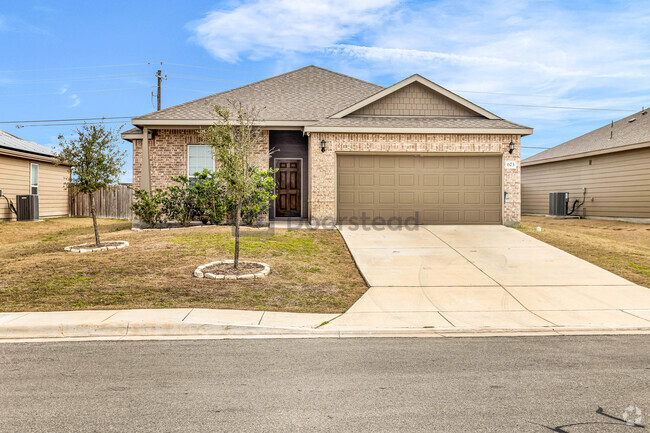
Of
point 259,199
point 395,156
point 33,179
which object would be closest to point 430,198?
point 395,156

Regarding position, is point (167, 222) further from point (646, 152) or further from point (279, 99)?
point (646, 152)

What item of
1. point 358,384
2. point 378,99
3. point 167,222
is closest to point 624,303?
point 358,384

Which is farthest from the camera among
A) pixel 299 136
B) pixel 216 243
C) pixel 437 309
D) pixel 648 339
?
pixel 299 136

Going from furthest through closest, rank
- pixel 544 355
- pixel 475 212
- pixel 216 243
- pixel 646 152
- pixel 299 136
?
pixel 646 152 → pixel 299 136 → pixel 475 212 → pixel 216 243 → pixel 544 355

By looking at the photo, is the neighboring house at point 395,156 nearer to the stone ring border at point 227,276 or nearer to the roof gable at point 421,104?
the roof gable at point 421,104

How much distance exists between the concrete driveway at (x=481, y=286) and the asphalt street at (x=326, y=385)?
1221 millimetres

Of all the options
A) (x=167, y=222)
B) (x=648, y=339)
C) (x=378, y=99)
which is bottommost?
(x=648, y=339)

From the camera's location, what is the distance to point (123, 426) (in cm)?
368

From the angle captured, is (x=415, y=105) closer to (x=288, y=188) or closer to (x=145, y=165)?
(x=288, y=188)

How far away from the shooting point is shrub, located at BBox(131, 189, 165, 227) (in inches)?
637

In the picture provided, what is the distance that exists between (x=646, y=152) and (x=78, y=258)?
75.2ft

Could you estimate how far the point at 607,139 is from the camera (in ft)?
80.2

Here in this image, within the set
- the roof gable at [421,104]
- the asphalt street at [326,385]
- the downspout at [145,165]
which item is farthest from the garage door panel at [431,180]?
the asphalt street at [326,385]

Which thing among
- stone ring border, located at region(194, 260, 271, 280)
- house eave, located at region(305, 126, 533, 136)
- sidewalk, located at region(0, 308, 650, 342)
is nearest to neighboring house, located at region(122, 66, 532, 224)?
house eave, located at region(305, 126, 533, 136)
